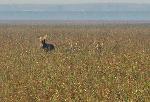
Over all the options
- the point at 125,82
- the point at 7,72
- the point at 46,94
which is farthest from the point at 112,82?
the point at 7,72

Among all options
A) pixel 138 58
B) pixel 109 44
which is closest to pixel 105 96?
pixel 138 58

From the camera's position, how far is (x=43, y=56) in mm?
23984

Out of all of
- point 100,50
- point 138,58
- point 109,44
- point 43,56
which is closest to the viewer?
point 138,58

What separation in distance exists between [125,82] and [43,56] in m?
8.71

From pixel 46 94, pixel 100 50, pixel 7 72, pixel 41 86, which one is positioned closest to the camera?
pixel 46 94

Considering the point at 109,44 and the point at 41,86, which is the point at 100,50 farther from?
the point at 41,86

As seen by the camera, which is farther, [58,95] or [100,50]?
[100,50]

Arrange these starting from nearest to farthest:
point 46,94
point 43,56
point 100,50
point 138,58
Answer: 1. point 46,94
2. point 138,58
3. point 43,56
4. point 100,50

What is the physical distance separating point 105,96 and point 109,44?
18.2m

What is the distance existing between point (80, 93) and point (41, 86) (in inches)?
84.1

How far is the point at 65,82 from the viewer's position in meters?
16.4

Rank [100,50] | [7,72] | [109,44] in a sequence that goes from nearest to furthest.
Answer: [7,72], [100,50], [109,44]

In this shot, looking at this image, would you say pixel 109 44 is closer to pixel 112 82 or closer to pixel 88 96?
pixel 112 82

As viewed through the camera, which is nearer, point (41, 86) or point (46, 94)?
point (46, 94)
